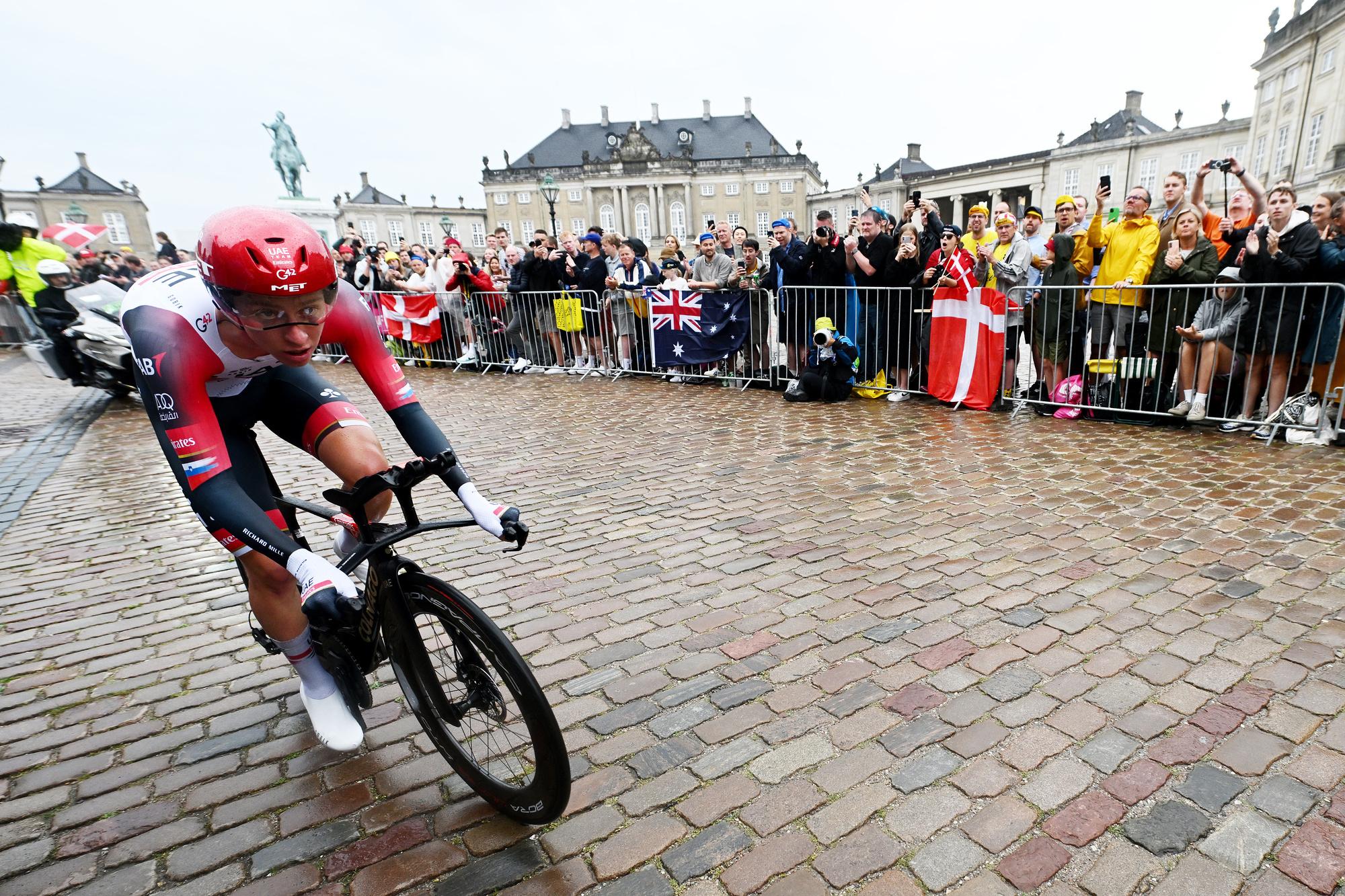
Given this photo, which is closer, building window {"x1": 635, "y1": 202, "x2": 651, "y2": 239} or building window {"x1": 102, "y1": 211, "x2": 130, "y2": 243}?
building window {"x1": 102, "y1": 211, "x2": 130, "y2": 243}

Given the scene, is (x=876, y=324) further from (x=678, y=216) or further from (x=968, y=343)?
(x=678, y=216)

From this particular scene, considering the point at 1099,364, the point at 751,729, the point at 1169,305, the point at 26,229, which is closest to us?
the point at 751,729

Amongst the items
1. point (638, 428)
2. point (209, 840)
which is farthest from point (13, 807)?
point (638, 428)

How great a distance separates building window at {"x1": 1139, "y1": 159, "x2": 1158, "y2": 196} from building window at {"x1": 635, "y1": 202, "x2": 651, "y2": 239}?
50.9m

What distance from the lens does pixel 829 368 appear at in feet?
28.4

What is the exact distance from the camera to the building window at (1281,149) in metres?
41.2

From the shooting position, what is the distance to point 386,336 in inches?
577

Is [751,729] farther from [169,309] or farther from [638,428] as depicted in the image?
[638,428]

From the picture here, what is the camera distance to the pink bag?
7.20m

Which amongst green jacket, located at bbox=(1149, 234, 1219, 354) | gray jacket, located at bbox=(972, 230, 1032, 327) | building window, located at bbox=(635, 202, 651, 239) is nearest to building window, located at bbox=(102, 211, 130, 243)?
building window, located at bbox=(635, 202, 651, 239)

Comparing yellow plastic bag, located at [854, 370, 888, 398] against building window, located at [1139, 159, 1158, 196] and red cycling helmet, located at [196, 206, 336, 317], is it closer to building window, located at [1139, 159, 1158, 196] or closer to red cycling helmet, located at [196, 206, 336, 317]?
red cycling helmet, located at [196, 206, 336, 317]

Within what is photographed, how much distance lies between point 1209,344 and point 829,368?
12.5 ft

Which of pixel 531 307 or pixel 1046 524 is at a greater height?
pixel 531 307

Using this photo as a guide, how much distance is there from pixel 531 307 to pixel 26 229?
24.5ft
